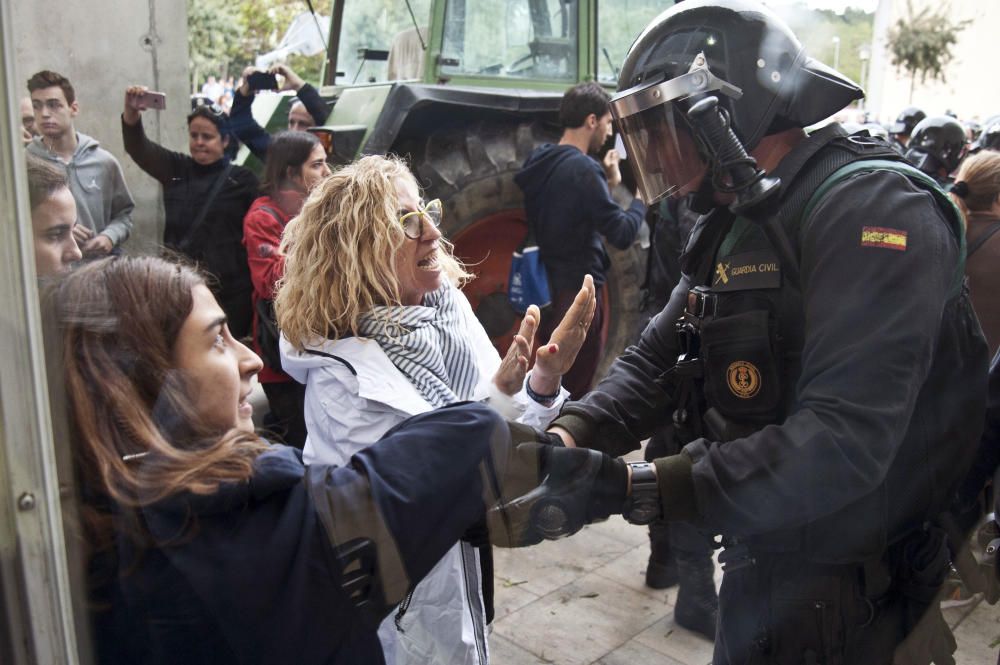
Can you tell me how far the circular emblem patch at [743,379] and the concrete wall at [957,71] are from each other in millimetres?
2233

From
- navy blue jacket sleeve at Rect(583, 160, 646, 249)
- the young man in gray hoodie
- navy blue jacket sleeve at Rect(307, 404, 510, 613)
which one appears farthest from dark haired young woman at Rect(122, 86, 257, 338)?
navy blue jacket sleeve at Rect(307, 404, 510, 613)

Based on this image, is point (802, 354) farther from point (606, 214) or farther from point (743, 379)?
point (606, 214)

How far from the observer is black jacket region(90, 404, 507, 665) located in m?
1.02

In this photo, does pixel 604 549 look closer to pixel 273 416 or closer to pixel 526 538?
pixel 273 416

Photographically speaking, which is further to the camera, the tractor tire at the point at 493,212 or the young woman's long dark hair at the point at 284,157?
the tractor tire at the point at 493,212

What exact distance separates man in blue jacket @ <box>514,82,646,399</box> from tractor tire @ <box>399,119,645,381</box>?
45 cm

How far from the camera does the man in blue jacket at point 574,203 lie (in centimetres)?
373

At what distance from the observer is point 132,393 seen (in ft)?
3.56

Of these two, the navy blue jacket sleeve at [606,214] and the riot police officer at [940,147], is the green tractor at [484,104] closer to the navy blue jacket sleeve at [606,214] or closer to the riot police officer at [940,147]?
the navy blue jacket sleeve at [606,214]

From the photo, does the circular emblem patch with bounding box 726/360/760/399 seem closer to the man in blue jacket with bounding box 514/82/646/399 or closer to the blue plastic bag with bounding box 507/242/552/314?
the man in blue jacket with bounding box 514/82/646/399

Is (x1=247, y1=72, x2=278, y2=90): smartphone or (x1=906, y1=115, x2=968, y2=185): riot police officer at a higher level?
(x1=247, y1=72, x2=278, y2=90): smartphone

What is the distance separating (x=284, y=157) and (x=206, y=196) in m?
0.69

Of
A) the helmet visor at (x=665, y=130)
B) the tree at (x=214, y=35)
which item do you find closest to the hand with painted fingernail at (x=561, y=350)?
the helmet visor at (x=665, y=130)

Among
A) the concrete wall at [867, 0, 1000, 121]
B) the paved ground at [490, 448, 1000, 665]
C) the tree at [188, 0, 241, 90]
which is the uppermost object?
the tree at [188, 0, 241, 90]
